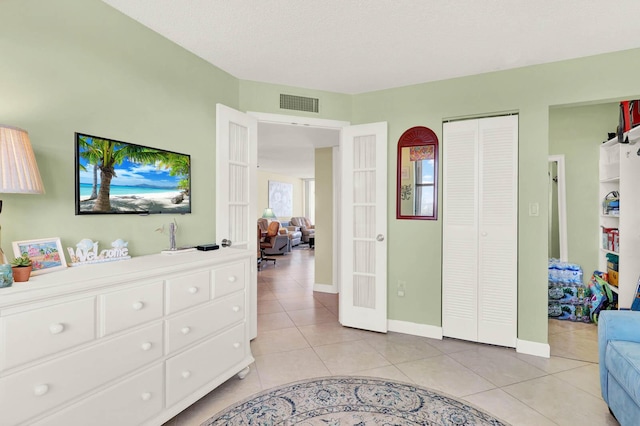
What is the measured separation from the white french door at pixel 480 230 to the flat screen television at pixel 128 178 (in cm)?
250

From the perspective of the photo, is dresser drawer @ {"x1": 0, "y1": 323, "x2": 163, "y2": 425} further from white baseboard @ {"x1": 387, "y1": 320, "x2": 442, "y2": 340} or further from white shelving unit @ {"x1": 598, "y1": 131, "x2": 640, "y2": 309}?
white shelving unit @ {"x1": 598, "y1": 131, "x2": 640, "y2": 309}

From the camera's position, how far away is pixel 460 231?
315 cm

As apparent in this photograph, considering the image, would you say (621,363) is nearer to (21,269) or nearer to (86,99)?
(21,269)

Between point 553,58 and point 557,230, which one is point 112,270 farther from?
point 557,230

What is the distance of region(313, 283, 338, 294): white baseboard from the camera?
5105 millimetres

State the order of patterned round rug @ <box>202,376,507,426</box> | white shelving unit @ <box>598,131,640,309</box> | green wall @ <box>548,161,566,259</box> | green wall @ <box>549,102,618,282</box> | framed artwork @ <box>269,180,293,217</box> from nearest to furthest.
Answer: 1. patterned round rug @ <box>202,376,507,426</box>
2. white shelving unit @ <box>598,131,640,309</box>
3. green wall @ <box>549,102,618,282</box>
4. green wall @ <box>548,161,566,259</box>
5. framed artwork @ <box>269,180,293,217</box>

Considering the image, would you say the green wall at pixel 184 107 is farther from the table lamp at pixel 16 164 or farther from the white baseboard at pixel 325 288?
the white baseboard at pixel 325 288

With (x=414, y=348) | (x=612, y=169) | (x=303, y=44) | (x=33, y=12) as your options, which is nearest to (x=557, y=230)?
(x=612, y=169)

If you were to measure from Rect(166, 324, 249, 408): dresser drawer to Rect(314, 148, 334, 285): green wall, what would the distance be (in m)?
2.88

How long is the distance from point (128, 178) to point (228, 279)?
0.95m

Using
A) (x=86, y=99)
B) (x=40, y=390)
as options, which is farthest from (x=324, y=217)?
(x=40, y=390)

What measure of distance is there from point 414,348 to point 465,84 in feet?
8.59

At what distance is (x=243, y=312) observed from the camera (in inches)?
93.5

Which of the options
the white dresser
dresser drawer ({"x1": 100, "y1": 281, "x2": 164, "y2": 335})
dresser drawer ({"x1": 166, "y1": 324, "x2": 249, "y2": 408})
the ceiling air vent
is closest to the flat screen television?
the white dresser
